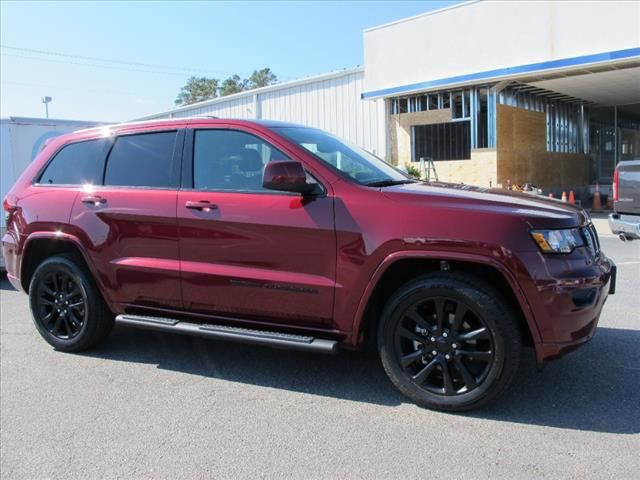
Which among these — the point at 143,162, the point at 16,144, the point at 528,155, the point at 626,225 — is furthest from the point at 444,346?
the point at 528,155

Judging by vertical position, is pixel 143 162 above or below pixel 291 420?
above

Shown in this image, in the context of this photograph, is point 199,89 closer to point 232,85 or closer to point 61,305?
point 232,85

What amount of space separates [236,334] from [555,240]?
2.18 meters

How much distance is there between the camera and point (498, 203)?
3.46 metres

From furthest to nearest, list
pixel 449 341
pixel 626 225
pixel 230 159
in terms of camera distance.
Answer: pixel 626 225 < pixel 230 159 < pixel 449 341

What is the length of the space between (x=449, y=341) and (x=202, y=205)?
1.96 meters

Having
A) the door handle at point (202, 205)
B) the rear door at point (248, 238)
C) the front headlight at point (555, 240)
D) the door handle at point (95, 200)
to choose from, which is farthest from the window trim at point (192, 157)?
the front headlight at point (555, 240)

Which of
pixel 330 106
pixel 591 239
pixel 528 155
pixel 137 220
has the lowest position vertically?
pixel 591 239

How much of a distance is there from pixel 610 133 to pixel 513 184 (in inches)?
420

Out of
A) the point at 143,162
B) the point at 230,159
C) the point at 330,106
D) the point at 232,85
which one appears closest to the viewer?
the point at 230,159

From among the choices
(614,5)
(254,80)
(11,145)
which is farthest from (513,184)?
(254,80)

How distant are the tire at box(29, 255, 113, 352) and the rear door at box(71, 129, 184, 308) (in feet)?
0.88

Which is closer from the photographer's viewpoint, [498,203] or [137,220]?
[498,203]

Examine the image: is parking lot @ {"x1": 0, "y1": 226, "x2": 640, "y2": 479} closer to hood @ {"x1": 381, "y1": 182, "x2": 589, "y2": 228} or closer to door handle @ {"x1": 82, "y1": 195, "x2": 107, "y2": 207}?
hood @ {"x1": 381, "y1": 182, "x2": 589, "y2": 228}
